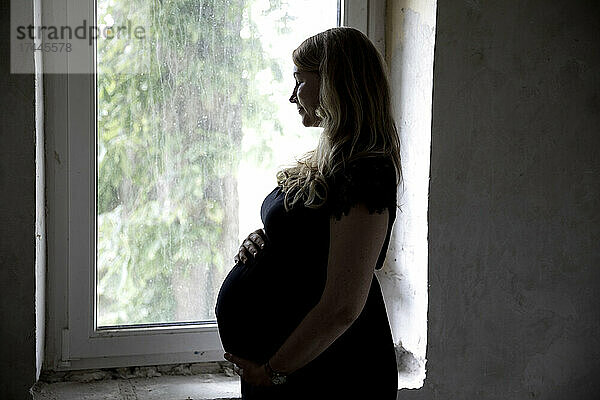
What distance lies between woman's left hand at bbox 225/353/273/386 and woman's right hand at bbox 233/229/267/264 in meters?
0.22

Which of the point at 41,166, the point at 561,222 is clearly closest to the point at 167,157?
the point at 41,166

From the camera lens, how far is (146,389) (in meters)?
1.96

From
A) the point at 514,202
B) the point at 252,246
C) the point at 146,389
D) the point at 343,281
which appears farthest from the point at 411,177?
the point at 146,389

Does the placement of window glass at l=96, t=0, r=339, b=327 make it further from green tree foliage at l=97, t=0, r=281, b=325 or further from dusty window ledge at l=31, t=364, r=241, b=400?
dusty window ledge at l=31, t=364, r=241, b=400

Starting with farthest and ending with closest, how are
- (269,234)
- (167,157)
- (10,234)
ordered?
1. (167,157)
2. (10,234)
3. (269,234)

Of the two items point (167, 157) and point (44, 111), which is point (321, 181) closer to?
point (167, 157)

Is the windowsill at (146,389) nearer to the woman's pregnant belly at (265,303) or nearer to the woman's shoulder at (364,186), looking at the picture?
the woman's pregnant belly at (265,303)

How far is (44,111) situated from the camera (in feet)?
6.24

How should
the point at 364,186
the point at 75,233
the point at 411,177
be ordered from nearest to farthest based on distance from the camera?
1. the point at 364,186
2. the point at 75,233
3. the point at 411,177

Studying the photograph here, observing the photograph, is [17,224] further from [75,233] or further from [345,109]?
[345,109]

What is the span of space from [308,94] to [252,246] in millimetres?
362

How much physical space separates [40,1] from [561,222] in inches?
59.1

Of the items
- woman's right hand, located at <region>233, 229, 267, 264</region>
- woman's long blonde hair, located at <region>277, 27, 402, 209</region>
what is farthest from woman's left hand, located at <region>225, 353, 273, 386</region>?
woman's long blonde hair, located at <region>277, 27, 402, 209</region>

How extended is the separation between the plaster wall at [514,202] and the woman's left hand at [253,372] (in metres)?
0.64
